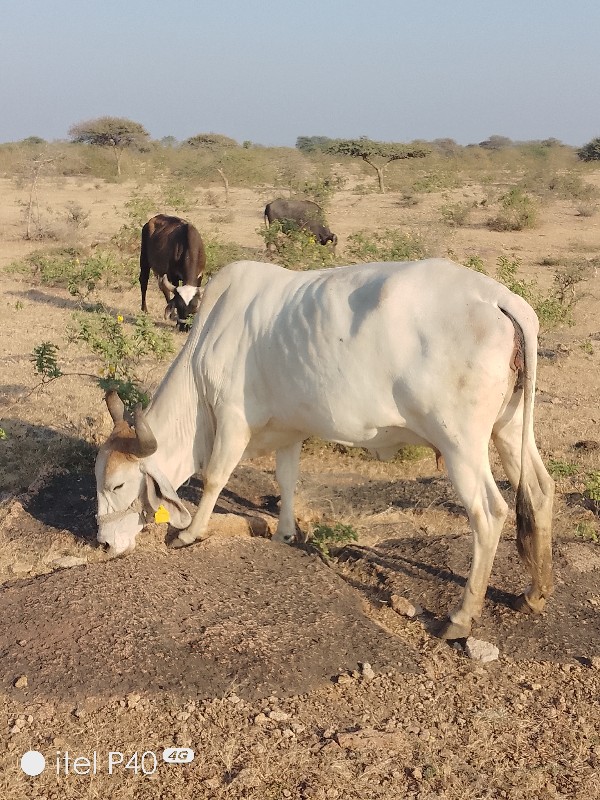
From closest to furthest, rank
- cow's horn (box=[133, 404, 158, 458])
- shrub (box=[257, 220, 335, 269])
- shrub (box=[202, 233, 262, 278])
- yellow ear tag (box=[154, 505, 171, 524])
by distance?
cow's horn (box=[133, 404, 158, 458]), yellow ear tag (box=[154, 505, 171, 524]), shrub (box=[257, 220, 335, 269]), shrub (box=[202, 233, 262, 278])

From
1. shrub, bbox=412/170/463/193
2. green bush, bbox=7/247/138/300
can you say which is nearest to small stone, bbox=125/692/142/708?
green bush, bbox=7/247/138/300

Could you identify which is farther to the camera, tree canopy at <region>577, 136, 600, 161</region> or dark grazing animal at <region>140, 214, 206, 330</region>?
tree canopy at <region>577, 136, 600, 161</region>

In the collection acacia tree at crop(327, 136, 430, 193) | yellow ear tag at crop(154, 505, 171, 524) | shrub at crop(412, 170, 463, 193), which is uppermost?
acacia tree at crop(327, 136, 430, 193)

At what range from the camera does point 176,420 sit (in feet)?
16.1

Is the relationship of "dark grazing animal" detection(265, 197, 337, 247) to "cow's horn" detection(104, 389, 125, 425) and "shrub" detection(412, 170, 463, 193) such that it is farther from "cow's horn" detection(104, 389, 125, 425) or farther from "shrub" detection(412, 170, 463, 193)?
"cow's horn" detection(104, 389, 125, 425)

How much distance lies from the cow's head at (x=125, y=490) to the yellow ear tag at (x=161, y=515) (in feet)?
0.22

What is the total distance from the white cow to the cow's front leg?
6.7 inches

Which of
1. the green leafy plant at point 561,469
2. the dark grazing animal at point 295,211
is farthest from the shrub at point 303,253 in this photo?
the dark grazing animal at point 295,211

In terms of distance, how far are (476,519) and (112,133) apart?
31.3 metres

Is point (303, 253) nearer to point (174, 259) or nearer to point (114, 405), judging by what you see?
point (174, 259)

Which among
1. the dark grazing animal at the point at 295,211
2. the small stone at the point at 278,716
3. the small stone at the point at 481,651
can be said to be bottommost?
the small stone at the point at 481,651

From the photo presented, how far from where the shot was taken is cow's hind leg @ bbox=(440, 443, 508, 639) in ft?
13.4

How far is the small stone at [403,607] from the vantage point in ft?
14.1

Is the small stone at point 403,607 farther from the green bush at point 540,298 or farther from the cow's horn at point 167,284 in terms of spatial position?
the cow's horn at point 167,284
